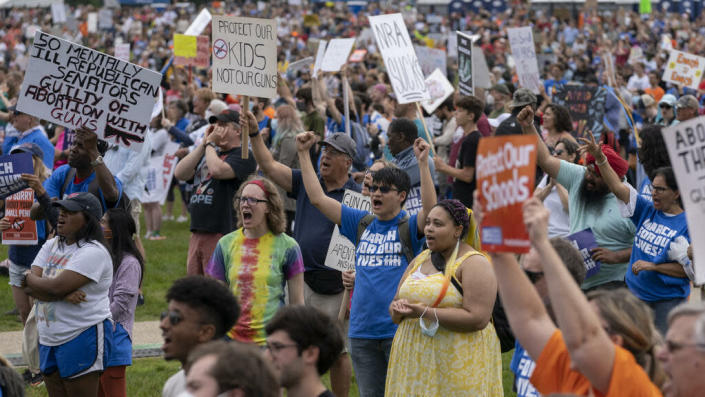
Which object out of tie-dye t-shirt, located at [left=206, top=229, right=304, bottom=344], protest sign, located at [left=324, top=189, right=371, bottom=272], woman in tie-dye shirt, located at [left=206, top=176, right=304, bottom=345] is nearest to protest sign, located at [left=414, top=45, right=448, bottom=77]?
protest sign, located at [left=324, top=189, right=371, bottom=272]

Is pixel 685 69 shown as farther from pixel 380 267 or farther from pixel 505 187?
pixel 505 187

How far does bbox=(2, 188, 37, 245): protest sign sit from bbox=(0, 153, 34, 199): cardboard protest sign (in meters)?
0.58

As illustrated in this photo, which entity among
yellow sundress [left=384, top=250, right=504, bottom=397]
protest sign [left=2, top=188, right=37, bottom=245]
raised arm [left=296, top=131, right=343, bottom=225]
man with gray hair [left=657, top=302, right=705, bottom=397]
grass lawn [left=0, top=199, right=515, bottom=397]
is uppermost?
man with gray hair [left=657, top=302, right=705, bottom=397]

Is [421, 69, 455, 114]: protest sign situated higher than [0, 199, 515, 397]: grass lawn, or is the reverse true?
[421, 69, 455, 114]: protest sign

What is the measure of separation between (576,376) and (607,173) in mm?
3009

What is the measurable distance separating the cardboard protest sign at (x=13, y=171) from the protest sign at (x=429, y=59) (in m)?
9.58

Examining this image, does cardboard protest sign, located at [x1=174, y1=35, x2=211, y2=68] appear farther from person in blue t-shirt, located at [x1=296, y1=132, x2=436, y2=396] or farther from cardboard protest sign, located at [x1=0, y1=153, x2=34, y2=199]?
person in blue t-shirt, located at [x1=296, y1=132, x2=436, y2=396]

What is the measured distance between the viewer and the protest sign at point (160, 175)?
13.6 meters

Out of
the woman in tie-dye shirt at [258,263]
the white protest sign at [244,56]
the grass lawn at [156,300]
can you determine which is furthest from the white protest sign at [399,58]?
the woman in tie-dye shirt at [258,263]

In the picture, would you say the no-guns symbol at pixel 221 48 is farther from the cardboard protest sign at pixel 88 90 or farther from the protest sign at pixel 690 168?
the protest sign at pixel 690 168

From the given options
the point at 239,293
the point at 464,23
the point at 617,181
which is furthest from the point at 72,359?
the point at 464,23

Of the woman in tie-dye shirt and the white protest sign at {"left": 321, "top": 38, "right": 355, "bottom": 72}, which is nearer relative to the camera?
the woman in tie-dye shirt

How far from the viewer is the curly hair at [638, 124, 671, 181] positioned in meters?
6.66

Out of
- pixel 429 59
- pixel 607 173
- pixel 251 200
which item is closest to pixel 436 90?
pixel 429 59
